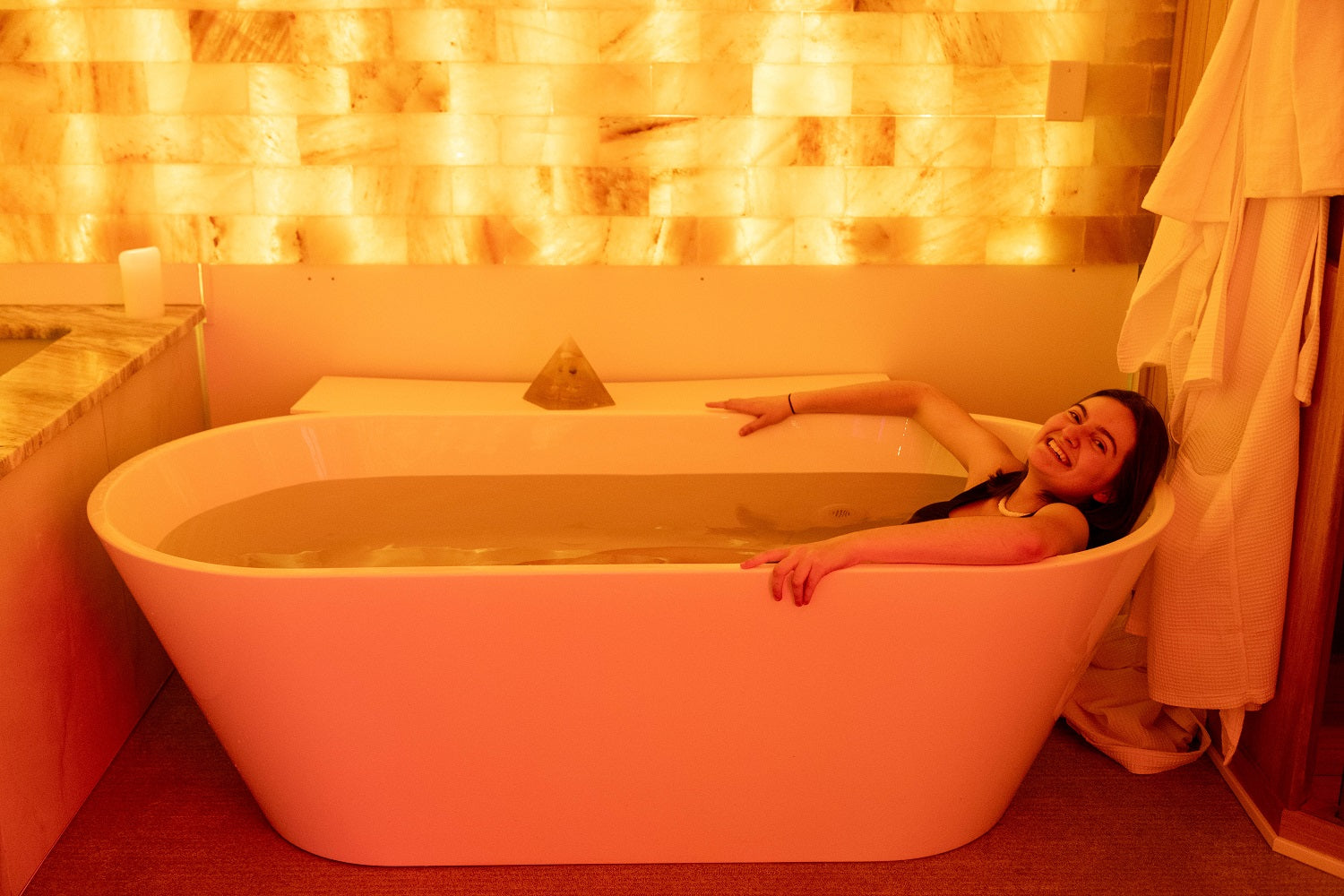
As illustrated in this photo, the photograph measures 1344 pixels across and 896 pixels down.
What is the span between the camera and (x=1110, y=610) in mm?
1928

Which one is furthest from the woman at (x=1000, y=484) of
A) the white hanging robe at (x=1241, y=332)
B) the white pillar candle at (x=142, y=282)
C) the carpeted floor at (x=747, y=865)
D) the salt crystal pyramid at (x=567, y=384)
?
the white pillar candle at (x=142, y=282)

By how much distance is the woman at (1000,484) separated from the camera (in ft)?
5.89

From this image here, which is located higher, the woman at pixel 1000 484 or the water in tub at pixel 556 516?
the woman at pixel 1000 484

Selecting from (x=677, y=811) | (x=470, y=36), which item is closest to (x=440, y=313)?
(x=470, y=36)

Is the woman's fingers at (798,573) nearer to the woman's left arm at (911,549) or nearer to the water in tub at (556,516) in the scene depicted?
the woman's left arm at (911,549)

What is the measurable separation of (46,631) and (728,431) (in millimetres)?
1330

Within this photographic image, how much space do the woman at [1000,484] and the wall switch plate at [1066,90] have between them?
0.83 m

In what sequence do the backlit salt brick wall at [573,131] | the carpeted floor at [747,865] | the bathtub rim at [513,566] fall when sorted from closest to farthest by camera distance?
the bathtub rim at [513,566]
the carpeted floor at [747,865]
the backlit salt brick wall at [573,131]

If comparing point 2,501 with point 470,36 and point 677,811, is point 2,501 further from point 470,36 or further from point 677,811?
point 470,36

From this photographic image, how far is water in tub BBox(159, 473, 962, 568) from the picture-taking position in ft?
7.79

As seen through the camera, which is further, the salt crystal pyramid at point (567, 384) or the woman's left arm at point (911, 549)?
the salt crystal pyramid at point (567, 384)

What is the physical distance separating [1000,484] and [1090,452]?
0.20 m

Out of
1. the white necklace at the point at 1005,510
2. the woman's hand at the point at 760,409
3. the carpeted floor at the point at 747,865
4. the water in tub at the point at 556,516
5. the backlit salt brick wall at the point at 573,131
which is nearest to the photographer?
the carpeted floor at the point at 747,865

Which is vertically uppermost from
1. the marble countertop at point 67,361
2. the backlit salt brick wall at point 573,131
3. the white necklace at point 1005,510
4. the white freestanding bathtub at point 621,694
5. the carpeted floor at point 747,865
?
the backlit salt brick wall at point 573,131
